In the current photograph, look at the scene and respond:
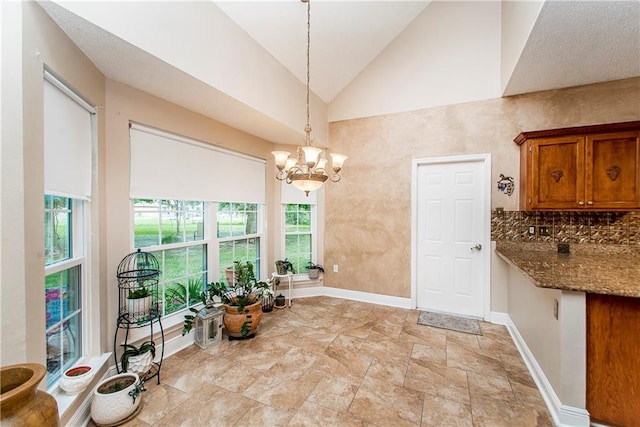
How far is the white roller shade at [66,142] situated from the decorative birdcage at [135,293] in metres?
0.65

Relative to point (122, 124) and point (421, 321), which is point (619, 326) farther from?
point (122, 124)

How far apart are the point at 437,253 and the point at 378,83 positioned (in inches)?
104

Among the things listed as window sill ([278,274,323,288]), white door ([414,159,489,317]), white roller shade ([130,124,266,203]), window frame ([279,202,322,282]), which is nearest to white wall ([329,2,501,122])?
white door ([414,159,489,317])

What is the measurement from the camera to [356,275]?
4.16 metres

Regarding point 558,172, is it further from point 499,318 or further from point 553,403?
point 553,403

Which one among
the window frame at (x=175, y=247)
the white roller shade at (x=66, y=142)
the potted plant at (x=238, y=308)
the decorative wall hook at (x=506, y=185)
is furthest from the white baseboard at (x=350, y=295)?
the white roller shade at (x=66, y=142)

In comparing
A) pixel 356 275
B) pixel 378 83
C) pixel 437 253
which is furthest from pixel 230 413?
pixel 378 83

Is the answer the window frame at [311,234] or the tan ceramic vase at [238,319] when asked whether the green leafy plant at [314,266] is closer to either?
the window frame at [311,234]

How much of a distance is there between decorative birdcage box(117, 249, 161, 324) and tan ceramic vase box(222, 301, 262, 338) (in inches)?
29.0

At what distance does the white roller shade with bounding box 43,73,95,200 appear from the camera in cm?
158

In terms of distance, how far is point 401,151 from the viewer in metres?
3.81

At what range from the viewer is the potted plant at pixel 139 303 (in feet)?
6.91

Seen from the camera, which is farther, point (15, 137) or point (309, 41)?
point (309, 41)

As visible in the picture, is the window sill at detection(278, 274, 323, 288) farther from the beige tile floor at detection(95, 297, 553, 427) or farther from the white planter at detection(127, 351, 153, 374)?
the white planter at detection(127, 351, 153, 374)
